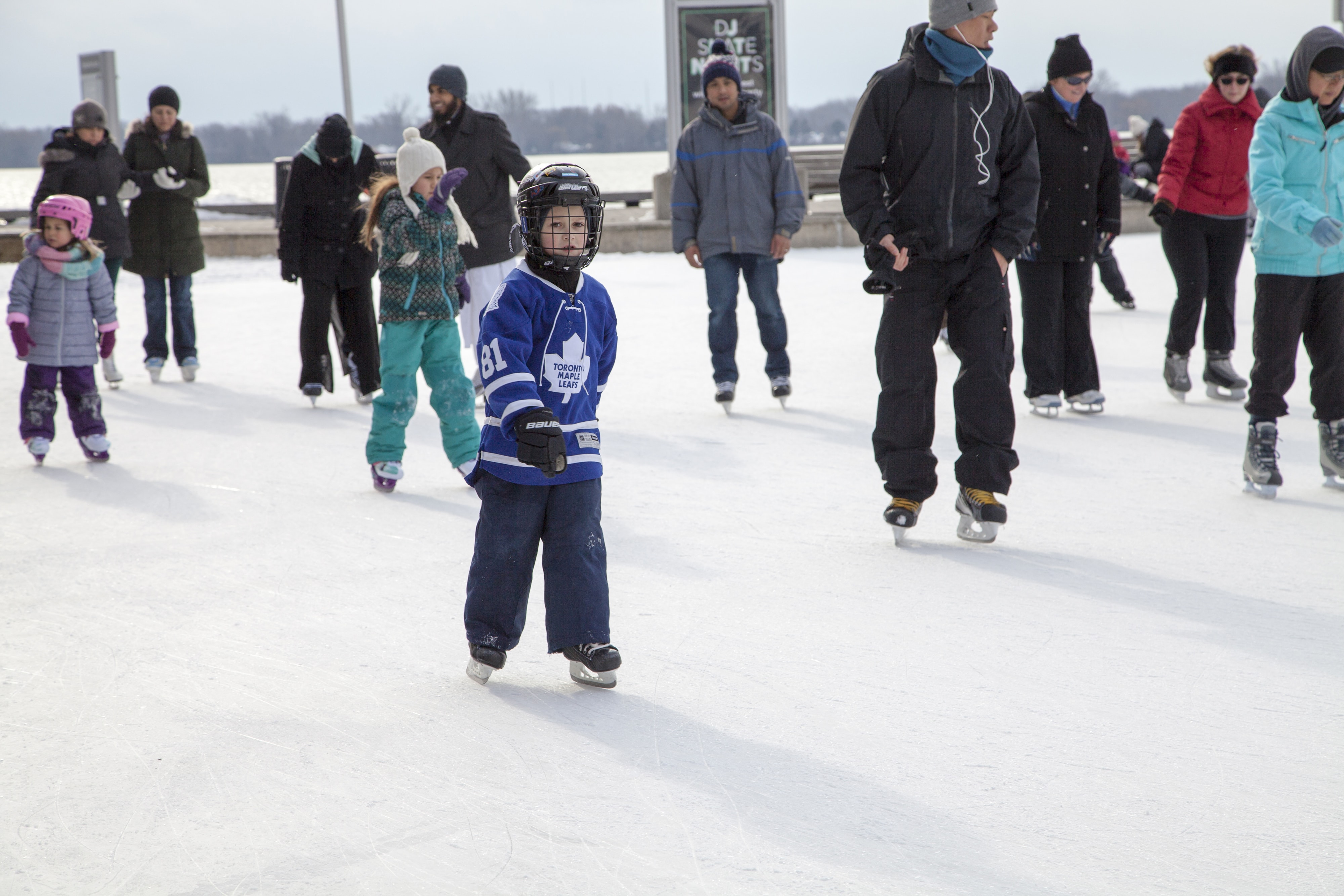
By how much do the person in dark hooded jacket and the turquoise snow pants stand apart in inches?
68.3

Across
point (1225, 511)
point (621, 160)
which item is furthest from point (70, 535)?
point (621, 160)

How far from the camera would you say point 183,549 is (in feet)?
15.0

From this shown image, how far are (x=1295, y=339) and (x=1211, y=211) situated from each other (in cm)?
211

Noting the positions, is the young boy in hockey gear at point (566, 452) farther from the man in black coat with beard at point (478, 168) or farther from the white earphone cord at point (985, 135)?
the man in black coat with beard at point (478, 168)

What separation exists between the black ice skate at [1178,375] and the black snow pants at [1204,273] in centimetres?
3

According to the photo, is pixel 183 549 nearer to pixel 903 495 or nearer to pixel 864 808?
pixel 903 495

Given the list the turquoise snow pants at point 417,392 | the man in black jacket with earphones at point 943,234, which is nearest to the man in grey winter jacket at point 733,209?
the turquoise snow pants at point 417,392

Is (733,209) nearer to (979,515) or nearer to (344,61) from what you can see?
(979,515)

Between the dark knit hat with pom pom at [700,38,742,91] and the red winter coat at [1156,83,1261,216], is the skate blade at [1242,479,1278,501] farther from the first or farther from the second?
the dark knit hat with pom pom at [700,38,742,91]

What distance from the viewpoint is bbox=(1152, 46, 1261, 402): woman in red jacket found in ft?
21.7

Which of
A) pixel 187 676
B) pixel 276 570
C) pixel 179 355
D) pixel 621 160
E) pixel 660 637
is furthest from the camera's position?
pixel 621 160

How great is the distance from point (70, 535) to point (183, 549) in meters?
0.55

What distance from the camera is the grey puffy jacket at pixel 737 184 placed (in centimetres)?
679

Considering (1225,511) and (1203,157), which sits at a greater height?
(1203,157)
